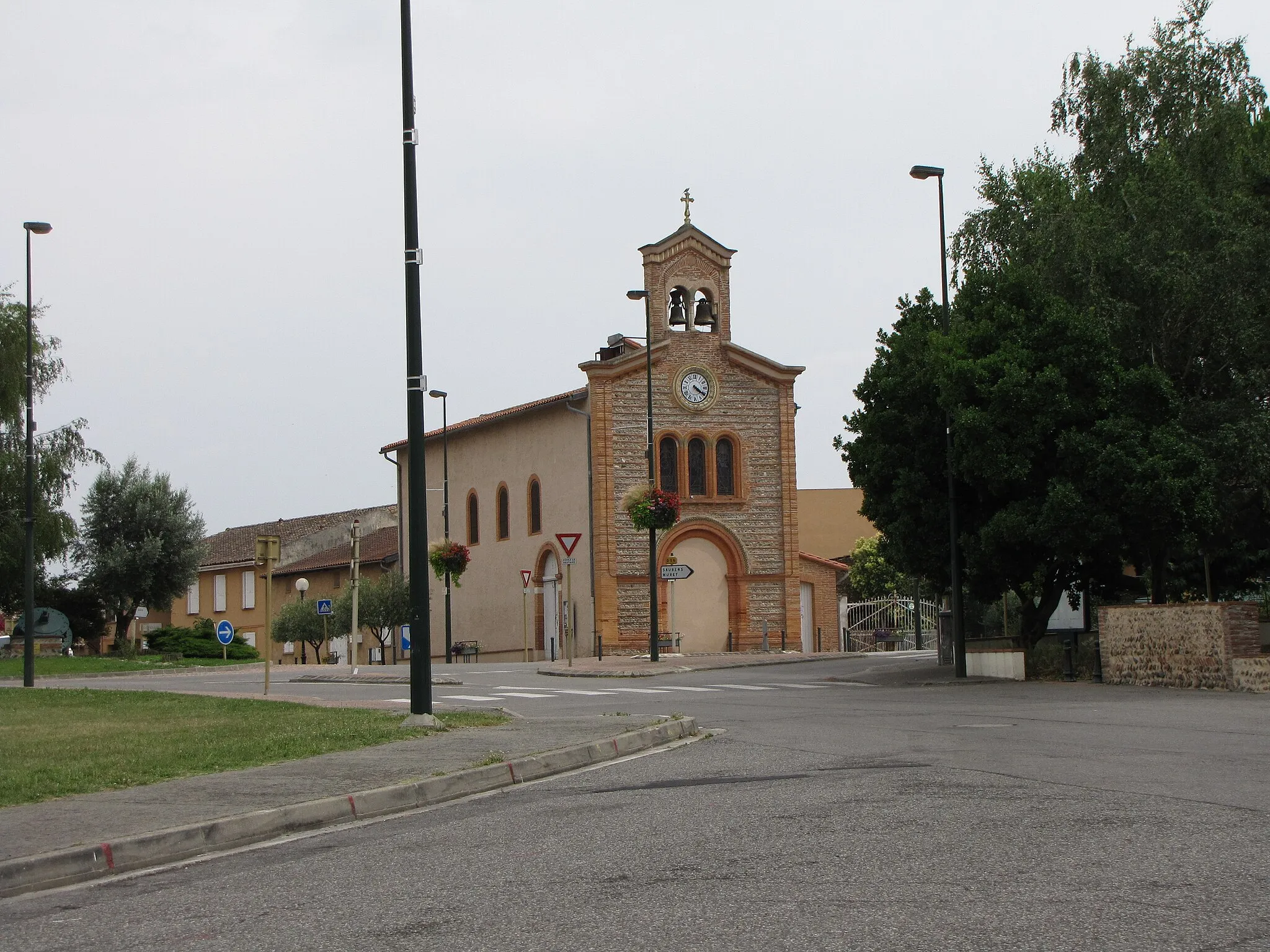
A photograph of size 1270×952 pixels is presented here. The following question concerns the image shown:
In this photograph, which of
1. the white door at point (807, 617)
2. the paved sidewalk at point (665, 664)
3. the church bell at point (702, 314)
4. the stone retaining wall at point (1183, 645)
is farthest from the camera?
the white door at point (807, 617)

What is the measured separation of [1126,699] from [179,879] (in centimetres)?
1536

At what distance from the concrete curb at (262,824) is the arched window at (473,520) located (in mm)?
42870

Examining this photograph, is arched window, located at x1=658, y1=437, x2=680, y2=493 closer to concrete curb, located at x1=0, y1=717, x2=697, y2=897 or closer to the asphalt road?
concrete curb, located at x1=0, y1=717, x2=697, y2=897

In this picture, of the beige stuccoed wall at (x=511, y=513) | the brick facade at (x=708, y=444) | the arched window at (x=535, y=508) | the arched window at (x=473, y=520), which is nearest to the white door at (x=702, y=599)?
the brick facade at (x=708, y=444)

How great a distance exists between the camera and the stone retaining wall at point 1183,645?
71.2ft

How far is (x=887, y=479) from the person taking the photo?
2895 centimetres

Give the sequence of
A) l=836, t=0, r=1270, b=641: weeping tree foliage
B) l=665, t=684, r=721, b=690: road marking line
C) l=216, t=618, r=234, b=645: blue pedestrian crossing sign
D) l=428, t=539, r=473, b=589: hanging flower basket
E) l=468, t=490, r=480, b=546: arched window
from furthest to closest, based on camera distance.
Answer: l=468, t=490, r=480, b=546: arched window → l=428, t=539, r=473, b=589: hanging flower basket → l=216, t=618, r=234, b=645: blue pedestrian crossing sign → l=665, t=684, r=721, b=690: road marking line → l=836, t=0, r=1270, b=641: weeping tree foliage

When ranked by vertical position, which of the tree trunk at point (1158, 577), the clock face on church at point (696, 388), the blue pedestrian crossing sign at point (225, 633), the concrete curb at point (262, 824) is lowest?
the concrete curb at point (262, 824)

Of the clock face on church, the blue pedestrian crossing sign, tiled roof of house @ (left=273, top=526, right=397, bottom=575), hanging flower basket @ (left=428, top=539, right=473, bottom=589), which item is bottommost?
the blue pedestrian crossing sign

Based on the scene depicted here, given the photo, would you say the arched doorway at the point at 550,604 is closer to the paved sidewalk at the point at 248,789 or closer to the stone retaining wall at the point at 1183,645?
the stone retaining wall at the point at 1183,645

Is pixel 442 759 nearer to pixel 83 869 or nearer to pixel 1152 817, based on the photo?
pixel 83 869

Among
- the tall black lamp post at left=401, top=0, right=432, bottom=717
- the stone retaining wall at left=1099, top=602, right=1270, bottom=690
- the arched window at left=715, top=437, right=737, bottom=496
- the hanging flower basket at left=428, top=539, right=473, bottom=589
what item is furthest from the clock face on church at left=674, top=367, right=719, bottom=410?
the tall black lamp post at left=401, top=0, right=432, bottom=717

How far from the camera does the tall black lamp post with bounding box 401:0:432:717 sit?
51.6 ft

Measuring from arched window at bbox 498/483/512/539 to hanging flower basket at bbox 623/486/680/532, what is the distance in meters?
18.2
